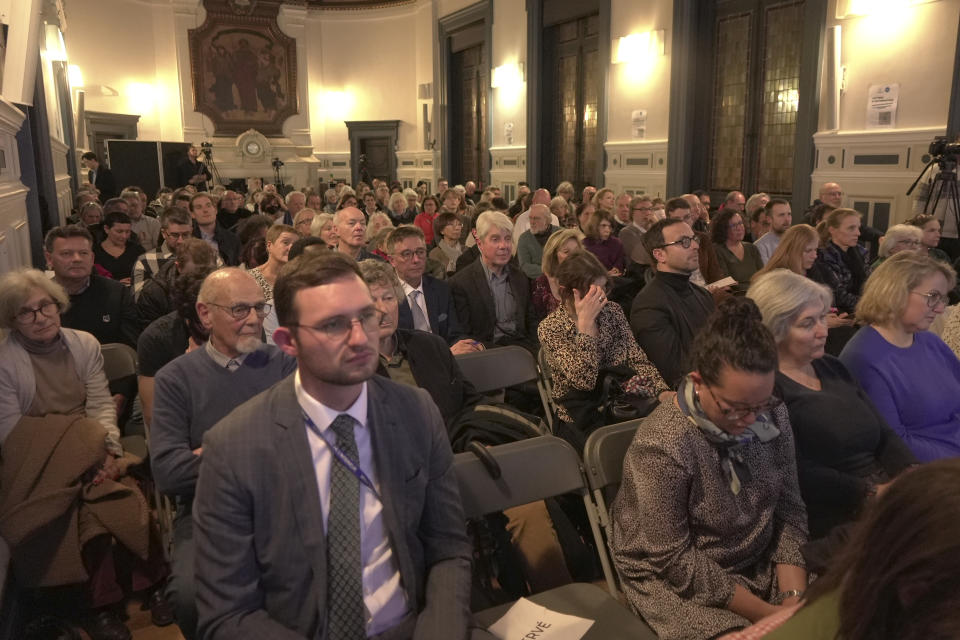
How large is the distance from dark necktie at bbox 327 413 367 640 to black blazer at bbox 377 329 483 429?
1.29 metres

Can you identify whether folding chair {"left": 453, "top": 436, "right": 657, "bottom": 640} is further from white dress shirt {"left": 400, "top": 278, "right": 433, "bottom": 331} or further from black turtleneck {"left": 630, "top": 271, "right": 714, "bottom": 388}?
white dress shirt {"left": 400, "top": 278, "right": 433, "bottom": 331}

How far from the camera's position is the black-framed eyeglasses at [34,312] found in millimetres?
2832

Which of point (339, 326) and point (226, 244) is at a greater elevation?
point (339, 326)

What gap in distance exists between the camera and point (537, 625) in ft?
6.03

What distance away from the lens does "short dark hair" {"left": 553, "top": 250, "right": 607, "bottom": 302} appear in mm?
3299

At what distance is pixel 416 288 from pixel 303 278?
8.17ft

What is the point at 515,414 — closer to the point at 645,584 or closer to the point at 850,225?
the point at 645,584

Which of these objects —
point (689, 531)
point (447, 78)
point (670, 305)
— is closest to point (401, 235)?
point (670, 305)

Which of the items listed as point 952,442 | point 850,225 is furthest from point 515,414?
point 850,225

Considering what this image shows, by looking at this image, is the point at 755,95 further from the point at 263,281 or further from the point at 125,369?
the point at 125,369

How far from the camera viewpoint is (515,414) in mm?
2869

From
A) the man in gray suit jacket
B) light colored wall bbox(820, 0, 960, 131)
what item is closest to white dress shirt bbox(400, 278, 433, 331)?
the man in gray suit jacket

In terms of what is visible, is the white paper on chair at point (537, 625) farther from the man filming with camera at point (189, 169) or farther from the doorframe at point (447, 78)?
the man filming with camera at point (189, 169)

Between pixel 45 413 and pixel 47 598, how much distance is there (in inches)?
28.9
